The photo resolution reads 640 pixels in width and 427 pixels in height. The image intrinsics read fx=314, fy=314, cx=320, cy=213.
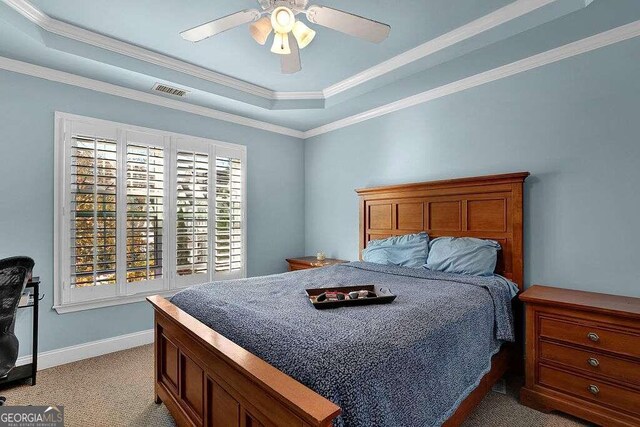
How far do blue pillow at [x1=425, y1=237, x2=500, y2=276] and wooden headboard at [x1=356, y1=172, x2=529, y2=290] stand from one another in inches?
5.6

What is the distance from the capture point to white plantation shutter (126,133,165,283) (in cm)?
323

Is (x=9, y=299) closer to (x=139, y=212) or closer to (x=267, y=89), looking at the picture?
(x=139, y=212)

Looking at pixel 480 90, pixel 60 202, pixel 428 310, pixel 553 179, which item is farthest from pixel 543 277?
pixel 60 202

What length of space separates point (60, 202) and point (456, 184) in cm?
372

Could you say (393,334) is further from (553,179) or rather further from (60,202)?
(60,202)

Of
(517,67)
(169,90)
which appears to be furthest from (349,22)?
(169,90)

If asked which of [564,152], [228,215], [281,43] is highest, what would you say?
[281,43]

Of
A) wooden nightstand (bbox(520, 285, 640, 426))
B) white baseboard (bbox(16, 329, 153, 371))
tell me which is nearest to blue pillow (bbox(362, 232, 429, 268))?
wooden nightstand (bbox(520, 285, 640, 426))

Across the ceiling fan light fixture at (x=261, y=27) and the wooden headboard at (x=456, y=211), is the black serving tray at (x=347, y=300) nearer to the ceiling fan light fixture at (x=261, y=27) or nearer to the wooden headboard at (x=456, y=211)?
the wooden headboard at (x=456, y=211)

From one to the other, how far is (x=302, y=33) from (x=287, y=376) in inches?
76.5

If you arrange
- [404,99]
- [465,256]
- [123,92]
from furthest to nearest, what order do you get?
1. [404,99]
2. [123,92]
3. [465,256]

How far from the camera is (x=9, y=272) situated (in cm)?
182

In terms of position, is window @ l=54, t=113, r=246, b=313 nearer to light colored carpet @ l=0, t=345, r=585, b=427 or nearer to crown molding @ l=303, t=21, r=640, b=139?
light colored carpet @ l=0, t=345, r=585, b=427

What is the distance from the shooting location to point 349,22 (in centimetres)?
183
